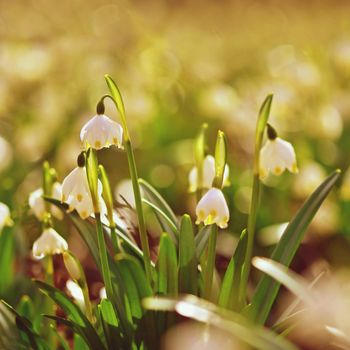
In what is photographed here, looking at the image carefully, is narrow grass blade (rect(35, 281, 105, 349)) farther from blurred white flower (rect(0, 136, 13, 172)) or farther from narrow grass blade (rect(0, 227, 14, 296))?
blurred white flower (rect(0, 136, 13, 172))

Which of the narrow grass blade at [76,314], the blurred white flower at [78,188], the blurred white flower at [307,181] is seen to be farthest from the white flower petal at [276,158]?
the blurred white flower at [307,181]

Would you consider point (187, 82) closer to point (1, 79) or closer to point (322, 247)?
point (1, 79)

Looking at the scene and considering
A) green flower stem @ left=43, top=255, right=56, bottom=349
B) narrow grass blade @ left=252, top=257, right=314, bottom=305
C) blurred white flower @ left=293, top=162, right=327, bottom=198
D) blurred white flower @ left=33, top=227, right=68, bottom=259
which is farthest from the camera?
blurred white flower @ left=293, top=162, right=327, bottom=198

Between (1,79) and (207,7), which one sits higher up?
(207,7)

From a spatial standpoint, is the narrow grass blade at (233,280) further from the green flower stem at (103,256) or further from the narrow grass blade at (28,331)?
the narrow grass blade at (28,331)

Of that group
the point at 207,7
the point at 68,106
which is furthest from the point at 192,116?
the point at 207,7

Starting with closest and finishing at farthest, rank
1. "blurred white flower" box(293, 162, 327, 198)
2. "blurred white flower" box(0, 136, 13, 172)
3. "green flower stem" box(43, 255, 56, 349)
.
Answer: "green flower stem" box(43, 255, 56, 349)
"blurred white flower" box(293, 162, 327, 198)
"blurred white flower" box(0, 136, 13, 172)

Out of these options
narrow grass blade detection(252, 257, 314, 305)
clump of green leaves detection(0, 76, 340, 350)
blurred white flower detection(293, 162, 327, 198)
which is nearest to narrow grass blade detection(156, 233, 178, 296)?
clump of green leaves detection(0, 76, 340, 350)
